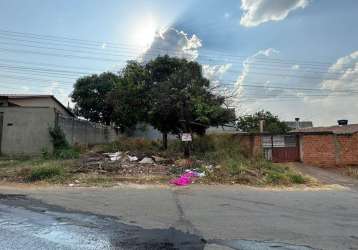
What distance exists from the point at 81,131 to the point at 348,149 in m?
19.1

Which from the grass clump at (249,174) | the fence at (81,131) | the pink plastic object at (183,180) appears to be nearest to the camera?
the pink plastic object at (183,180)

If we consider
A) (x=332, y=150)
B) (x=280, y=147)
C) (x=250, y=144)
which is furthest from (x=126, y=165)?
(x=332, y=150)

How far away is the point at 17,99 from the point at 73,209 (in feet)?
85.1

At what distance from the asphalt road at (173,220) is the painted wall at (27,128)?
1173 centimetres

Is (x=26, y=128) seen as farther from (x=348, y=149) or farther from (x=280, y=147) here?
(x=348, y=149)

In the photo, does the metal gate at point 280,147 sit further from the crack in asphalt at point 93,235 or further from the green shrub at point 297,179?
the crack in asphalt at point 93,235

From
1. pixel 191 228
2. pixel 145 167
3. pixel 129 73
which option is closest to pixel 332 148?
pixel 145 167

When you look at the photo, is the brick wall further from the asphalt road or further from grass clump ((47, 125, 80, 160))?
grass clump ((47, 125, 80, 160))

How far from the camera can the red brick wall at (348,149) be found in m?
21.9

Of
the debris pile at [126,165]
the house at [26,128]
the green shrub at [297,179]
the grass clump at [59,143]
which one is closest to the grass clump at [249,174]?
the green shrub at [297,179]

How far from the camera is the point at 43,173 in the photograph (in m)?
14.1

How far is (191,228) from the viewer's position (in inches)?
268

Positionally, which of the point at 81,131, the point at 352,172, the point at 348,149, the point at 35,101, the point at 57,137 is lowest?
the point at 352,172

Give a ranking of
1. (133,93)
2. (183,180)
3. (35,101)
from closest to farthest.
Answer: (183,180)
(133,93)
(35,101)
